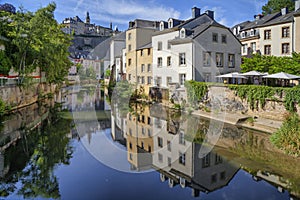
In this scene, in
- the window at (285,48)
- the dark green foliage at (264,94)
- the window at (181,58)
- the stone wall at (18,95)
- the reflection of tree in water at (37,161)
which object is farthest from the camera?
the window at (285,48)

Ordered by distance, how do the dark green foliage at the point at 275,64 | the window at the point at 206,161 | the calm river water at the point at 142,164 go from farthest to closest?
the dark green foliage at the point at 275,64 < the window at the point at 206,161 < the calm river water at the point at 142,164

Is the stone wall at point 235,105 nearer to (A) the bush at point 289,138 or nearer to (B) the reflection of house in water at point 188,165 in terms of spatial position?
(A) the bush at point 289,138

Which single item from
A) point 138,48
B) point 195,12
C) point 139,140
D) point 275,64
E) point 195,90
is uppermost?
point 195,12

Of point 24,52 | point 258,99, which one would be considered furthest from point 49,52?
point 258,99

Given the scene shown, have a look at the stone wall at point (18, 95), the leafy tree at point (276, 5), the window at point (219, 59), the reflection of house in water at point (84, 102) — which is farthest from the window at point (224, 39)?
the leafy tree at point (276, 5)

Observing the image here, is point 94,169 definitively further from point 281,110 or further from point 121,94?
point 121,94

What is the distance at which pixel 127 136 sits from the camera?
13781 millimetres

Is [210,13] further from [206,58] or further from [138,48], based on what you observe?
[206,58]

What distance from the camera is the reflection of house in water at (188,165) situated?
26.1 ft

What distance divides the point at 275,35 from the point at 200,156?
938 inches

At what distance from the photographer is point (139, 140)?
1300 centimetres

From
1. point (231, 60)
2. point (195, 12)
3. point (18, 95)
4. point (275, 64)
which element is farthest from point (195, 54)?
point (18, 95)

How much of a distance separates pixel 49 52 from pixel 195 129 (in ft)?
55.3

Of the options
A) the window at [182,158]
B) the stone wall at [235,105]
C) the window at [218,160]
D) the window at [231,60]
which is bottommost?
the window at [182,158]
